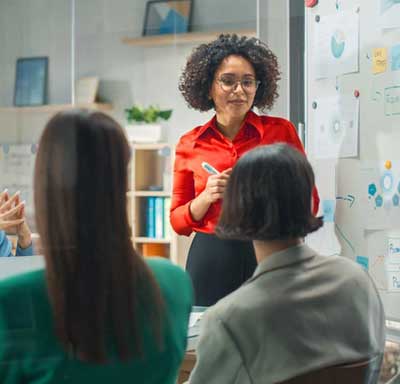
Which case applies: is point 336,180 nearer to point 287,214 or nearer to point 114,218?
point 287,214

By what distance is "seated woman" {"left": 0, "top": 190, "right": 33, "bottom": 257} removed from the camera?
4.68ft

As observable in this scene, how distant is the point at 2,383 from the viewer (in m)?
1.01

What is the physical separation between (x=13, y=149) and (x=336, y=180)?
98cm

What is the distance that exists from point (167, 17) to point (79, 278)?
134 centimetres

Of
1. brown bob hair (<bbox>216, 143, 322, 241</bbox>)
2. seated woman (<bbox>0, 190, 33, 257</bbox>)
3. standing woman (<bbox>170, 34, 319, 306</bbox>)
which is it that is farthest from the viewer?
standing woman (<bbox>170, 34, 319, 306</bbox>)

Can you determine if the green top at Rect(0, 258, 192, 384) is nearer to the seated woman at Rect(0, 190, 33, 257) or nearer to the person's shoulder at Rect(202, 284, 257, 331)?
the person's shoulder at Rect(202, 284, 257, 331)

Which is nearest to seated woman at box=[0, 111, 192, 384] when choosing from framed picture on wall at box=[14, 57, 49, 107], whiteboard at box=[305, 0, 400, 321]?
framed picture on wall at box=[14, 57, 49, 107]

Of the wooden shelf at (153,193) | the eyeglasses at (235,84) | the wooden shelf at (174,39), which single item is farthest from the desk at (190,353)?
the wooden shelf at (174,39)

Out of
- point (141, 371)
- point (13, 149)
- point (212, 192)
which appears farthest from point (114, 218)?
point (13, 149)

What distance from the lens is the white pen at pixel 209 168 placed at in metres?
1.59

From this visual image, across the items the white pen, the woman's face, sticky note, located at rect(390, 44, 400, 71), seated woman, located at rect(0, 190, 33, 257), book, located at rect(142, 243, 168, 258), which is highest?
sticky note, located at rect(390, 44, 400, 71)

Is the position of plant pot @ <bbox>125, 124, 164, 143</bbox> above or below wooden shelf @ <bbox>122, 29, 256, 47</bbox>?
below

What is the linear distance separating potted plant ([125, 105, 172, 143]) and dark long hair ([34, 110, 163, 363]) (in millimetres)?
609

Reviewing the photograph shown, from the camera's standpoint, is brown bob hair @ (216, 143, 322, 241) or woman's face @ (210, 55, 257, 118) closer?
brown bob hair @ (216, 143, 322, 241)
